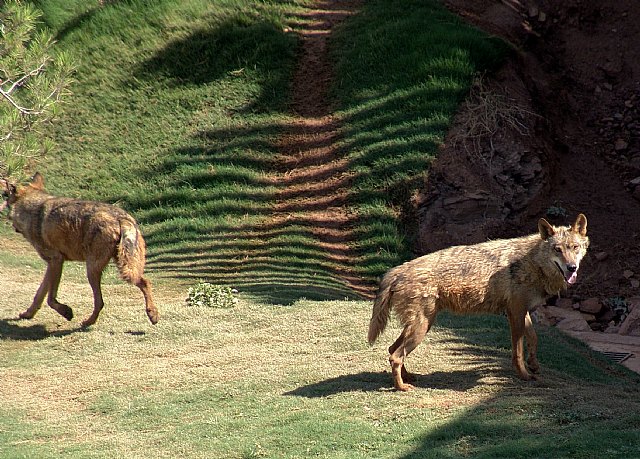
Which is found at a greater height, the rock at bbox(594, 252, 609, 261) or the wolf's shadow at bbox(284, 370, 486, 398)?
the rock at bbox(594, 252, 609, 261)

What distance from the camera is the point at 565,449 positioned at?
263 inches

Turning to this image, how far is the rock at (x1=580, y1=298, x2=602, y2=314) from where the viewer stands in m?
14.7

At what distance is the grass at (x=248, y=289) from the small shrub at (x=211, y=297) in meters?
0.20

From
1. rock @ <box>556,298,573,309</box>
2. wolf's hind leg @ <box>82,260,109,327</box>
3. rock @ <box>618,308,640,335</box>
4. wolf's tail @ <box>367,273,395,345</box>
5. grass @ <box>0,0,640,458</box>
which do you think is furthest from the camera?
rock @ <box>556,298,573,309</box>

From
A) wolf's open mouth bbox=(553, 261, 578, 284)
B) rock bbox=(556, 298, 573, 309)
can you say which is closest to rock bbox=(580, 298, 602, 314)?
rock bbox=(556, 298, 573, 309)

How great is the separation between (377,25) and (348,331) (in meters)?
12.5

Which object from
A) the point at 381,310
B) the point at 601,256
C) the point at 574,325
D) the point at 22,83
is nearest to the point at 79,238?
the point at 22,83

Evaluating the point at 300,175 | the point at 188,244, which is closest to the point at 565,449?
the point at 188,244

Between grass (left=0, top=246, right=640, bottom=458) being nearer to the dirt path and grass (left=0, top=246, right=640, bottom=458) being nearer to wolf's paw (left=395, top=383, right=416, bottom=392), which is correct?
wolf's paw (left=395, top=383, right=416, bottom=392)

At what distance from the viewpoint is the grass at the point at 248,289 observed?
774cm

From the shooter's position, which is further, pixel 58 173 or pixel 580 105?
pixel 580 105

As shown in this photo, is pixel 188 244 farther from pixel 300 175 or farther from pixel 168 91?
pixel 168 91

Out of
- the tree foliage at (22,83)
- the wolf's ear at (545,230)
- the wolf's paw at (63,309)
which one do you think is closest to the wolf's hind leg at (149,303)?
the wolf's paw at (63,309)

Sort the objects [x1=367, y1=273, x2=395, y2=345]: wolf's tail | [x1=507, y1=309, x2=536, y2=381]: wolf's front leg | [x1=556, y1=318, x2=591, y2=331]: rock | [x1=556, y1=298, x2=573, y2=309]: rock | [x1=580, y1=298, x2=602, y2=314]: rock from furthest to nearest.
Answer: [x1=556, y1=298, x2=573, y2=309]: rock → [x1=580, y1=298, x2=602, y2=314]: rock → [x1=556, y1=318, x2=591, y2=331]: rock → [x1=507, y1=309, x2=536, y2=381]: wolf's front leg → [x1=367, y1=273, x2=395, y2=345]: wolf's tail
